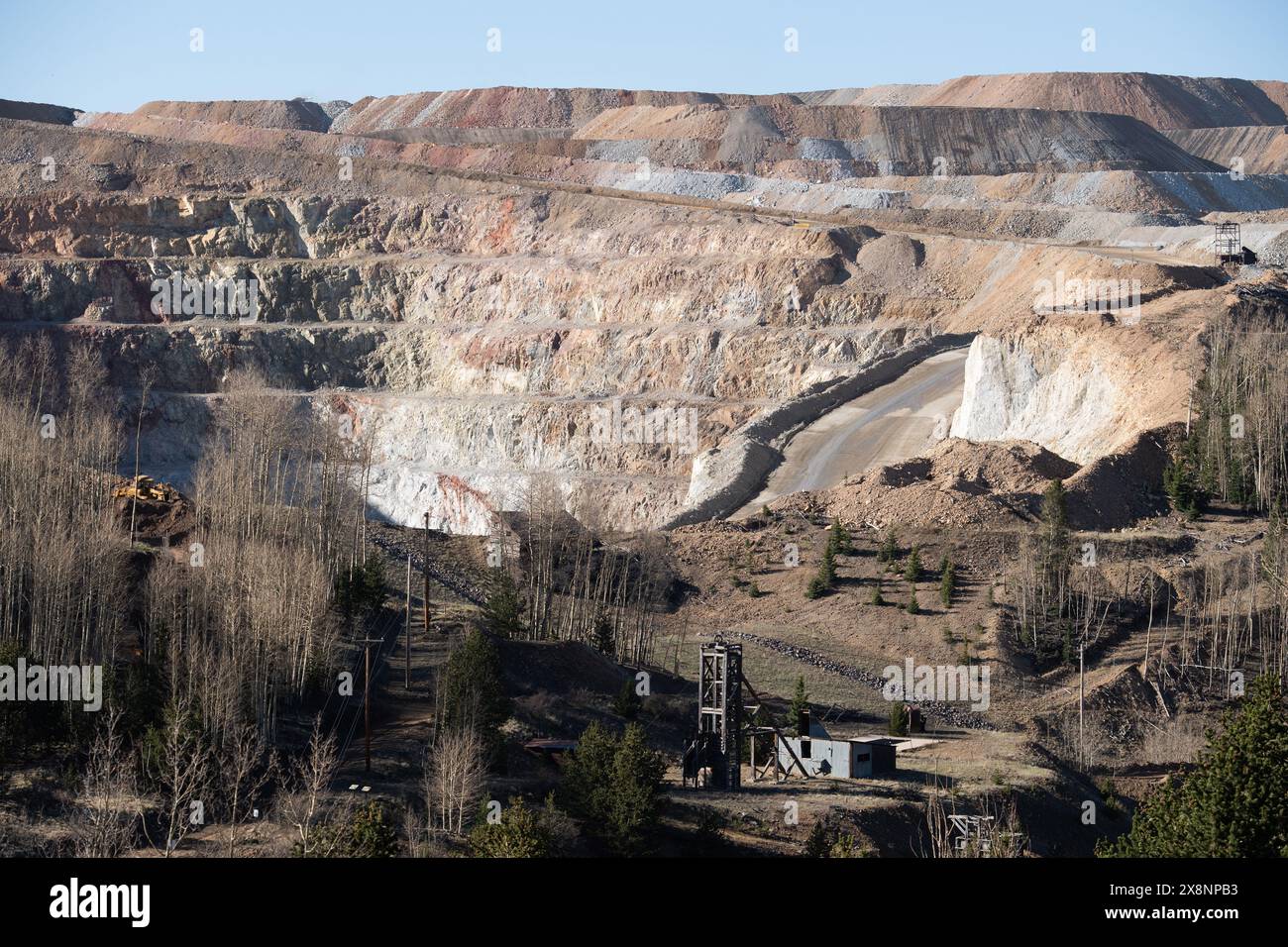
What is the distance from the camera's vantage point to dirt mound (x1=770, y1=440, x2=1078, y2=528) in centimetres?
6800

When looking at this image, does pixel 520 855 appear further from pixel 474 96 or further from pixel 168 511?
pixel 474 96

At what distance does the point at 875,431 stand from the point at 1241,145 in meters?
123

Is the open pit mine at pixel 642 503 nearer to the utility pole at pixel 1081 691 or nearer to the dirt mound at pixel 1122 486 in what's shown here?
the dirt mound at pixel 1122 486

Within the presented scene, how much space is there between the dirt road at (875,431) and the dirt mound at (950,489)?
16.7 ft

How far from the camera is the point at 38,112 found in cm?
17750

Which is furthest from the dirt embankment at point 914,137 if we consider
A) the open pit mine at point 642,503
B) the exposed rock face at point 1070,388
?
the exposed rock face at point 1070,388

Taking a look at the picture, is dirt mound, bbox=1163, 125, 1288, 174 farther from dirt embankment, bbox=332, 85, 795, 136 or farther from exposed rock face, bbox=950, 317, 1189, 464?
exposed rock face, bbox=950, 317, 1189, 464

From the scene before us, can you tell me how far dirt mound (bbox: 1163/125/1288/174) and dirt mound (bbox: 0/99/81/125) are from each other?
11487 centimetres

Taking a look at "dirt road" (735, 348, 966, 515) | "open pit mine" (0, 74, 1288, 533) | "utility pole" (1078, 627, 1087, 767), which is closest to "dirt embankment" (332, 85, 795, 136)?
"open pit mine" (0, 74, 1288, 533)

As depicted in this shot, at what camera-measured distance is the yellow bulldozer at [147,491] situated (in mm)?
66750

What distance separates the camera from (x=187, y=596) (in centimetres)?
4950
